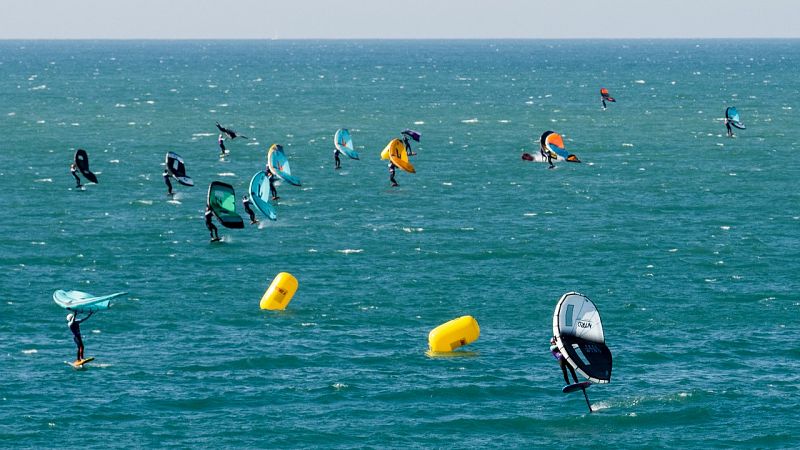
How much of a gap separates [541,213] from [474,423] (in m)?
52.5

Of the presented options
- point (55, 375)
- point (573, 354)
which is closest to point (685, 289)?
point (573, 354)

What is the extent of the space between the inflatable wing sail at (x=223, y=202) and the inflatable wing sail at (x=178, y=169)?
54.8 ft

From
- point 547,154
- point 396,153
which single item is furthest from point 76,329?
point 547,154

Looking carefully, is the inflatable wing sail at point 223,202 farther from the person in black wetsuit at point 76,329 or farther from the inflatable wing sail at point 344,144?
the inflatable wing sail at point 344,144

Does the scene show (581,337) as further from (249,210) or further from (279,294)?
(249,210)

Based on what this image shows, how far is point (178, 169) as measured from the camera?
4779 inches

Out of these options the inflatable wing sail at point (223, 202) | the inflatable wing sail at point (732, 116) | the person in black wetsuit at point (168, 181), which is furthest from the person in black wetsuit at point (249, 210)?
the inflatable wing sail at point (732, 116)

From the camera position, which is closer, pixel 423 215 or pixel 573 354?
pixel 573 354

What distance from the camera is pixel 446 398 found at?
65.5 metres

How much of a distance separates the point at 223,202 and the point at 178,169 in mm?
24801

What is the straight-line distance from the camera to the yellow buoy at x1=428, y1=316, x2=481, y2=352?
72.0 metres

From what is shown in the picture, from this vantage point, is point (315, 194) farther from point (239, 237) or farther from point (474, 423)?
point (474, 423)

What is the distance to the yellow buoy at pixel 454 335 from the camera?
72.0 meters

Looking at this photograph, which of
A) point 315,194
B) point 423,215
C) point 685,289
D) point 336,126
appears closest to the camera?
point 685,289
